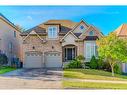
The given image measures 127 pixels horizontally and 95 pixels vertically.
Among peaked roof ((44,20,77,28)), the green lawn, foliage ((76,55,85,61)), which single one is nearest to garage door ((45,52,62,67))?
foliage ((76,55,85,61))

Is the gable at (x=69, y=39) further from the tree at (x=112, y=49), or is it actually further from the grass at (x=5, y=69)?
the grass at (x=5, y=69)

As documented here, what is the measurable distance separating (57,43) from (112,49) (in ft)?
5.50

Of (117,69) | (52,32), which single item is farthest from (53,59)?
(117,69)

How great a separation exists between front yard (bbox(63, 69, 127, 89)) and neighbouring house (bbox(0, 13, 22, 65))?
164 cm

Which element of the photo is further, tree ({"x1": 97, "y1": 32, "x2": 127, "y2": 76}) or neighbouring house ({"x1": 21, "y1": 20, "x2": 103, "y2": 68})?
neighbouring house ({"x1": 21, "y1": 20, "x2": 103, "y2": 68})

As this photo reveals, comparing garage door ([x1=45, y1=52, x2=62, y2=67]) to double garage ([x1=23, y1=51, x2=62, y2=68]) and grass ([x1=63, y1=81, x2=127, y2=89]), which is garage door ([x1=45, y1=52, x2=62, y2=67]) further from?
grass ([x1=63, y1=81, x2=127, y2=89])

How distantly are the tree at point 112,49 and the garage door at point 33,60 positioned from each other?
6.01 ft

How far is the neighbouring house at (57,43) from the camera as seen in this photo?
14.8 m

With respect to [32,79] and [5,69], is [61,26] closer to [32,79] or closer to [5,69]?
[32,79]

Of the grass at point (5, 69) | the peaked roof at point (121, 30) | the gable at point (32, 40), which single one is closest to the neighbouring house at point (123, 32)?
the peaked roof at point (121, 30)

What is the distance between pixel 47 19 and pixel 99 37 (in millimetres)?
1658

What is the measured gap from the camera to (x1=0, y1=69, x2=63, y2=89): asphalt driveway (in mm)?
14180
